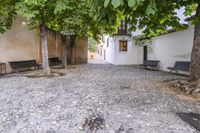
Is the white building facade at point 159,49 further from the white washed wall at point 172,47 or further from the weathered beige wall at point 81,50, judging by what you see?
the weathered beige wall at point 81,50

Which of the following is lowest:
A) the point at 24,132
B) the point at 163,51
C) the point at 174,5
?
the point at 24,132

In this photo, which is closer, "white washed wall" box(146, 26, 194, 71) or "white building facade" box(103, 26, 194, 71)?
"white washed wall" box(146, 26, 194, 71)

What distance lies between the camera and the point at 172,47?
14.1 metres

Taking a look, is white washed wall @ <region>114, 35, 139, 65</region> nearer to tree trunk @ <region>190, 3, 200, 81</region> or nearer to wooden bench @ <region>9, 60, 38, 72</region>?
wooden bench @ <region>9, 60, 38, 72</region>

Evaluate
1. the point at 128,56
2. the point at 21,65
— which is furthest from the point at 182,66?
the point at 128,56

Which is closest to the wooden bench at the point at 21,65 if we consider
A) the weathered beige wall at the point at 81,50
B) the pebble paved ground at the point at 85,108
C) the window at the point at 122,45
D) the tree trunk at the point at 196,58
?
the pebble paved ground at the point at 85,108

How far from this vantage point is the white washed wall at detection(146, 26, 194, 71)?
40.2 ft

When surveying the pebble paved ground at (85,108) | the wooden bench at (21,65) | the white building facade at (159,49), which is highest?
the white building facade at (159,49)

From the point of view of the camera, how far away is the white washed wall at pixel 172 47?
1226cm

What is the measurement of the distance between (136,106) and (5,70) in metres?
9.78

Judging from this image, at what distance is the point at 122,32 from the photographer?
22.9 metres

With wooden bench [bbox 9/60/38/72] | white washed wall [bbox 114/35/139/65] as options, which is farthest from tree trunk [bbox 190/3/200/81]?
white washed wall [bbox 114/35/139/65]

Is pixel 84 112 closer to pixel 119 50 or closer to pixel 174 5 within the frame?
pixel 174 5

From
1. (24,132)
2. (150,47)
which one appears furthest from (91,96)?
(150,47)
